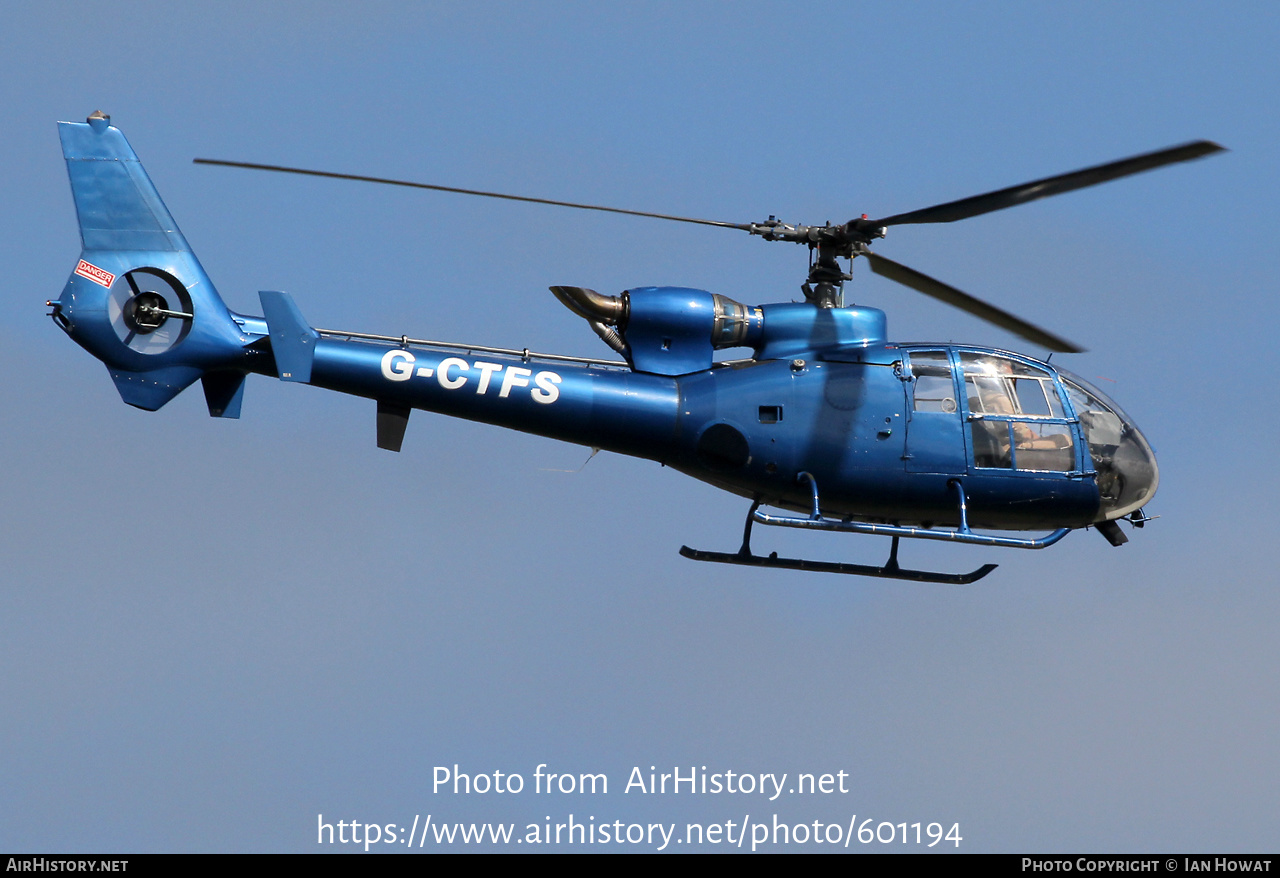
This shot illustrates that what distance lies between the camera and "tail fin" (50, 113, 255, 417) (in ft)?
63.1

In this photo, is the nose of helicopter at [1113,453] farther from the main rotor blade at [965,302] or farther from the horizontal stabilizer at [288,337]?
the horizontal stabilizer at [288,337]

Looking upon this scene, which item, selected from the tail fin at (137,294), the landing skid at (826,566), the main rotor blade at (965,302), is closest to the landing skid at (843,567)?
the landing skid at (826,566)

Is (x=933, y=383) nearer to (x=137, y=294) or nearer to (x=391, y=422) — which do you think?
(x=391, y=422)

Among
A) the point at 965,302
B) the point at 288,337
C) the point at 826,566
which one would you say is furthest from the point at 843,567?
the point at 288,337

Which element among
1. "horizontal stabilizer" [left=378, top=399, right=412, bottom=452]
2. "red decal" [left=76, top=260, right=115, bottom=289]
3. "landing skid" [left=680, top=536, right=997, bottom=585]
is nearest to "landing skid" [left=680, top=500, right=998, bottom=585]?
"landing skid" [left=680, top=536, right=997, bottom=585]

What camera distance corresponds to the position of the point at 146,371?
19.2 meters

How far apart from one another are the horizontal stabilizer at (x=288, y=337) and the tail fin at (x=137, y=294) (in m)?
0.51

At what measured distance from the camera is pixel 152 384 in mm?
19266

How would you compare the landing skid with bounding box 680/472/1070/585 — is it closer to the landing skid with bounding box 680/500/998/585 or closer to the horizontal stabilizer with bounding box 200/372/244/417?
the landing skid with bounding box 680/500/998/585

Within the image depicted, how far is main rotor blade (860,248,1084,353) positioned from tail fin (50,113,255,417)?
7.41m

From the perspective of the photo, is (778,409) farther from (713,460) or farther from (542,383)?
(542,383)

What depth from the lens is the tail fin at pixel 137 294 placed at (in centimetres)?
1922

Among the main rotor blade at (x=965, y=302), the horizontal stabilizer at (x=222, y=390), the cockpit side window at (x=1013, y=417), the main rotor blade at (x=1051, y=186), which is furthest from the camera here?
the cockpit side window at (x=1013, y=417)

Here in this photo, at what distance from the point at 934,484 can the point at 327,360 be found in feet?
Result: 23.6
